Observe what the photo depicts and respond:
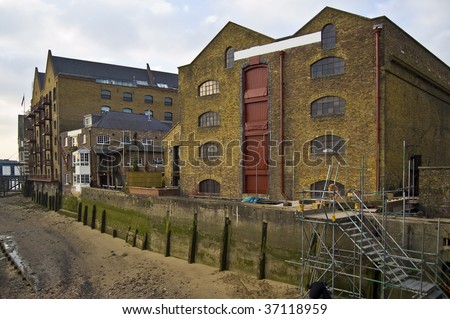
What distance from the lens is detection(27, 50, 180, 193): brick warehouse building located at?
44.2m

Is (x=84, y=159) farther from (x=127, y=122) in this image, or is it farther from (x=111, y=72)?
(x=111, y=72)

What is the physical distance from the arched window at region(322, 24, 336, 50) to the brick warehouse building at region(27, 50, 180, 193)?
29.3 m

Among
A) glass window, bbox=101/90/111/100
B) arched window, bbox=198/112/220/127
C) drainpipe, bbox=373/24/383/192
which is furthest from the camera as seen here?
glass window, bbox=101/90/111/100

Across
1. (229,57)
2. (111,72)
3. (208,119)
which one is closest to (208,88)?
(208,119)

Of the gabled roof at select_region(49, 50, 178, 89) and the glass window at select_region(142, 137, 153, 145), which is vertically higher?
the gabled roof at select_region(49, 50, 178, 89)

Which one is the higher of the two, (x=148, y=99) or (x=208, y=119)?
(x=148, y=99)

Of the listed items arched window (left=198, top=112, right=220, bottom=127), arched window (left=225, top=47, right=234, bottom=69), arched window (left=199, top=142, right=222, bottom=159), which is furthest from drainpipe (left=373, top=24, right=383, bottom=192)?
arched window (left=198, top=112, right=220, bottom=127)

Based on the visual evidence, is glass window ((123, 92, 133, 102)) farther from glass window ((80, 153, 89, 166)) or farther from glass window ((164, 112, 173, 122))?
glass window ((80, 153, 89, 166))

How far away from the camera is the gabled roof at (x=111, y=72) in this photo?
4625cm

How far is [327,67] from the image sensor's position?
19156 millimetres

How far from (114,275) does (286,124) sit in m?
12.5

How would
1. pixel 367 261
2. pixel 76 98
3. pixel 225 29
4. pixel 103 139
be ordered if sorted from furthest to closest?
1. pixel 76 98
2. pixel 103 139
3. pixel 225 29
4. pixel 367 261

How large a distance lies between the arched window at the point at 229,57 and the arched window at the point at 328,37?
642 centimetres

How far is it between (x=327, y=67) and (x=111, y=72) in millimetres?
38752
